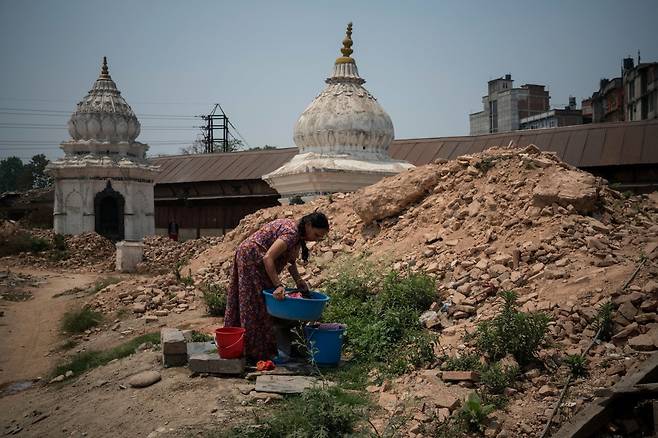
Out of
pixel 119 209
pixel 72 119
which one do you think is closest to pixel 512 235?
pixel 119 209

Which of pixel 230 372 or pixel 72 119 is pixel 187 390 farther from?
pixel 72 119

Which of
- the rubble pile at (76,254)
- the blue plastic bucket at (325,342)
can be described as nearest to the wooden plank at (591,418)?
the blue plastic bucket at (325,342)

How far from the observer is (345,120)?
13930mm

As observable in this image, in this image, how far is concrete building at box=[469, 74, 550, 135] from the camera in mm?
35969

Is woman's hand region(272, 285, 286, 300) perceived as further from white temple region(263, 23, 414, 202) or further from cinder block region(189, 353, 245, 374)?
white temple region(263, 23, 414, 202)

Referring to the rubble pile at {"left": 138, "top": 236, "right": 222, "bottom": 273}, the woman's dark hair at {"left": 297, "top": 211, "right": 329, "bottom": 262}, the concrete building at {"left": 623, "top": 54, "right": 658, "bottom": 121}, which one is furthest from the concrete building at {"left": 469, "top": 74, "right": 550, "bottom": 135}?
the woman's dark hair at {"left": 297, "top": 211, "right": 329, "bottom": 262}

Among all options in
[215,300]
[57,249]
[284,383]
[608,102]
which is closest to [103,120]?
[57,249]

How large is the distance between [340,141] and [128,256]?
22.0ft

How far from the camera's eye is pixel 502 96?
119ft

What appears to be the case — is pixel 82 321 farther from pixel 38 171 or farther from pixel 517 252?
pixel 38 171

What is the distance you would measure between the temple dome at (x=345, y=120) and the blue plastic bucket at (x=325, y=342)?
7.88 metres

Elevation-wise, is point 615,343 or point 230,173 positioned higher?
point 230,173

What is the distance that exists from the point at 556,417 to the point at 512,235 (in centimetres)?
345

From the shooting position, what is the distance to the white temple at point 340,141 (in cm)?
1343
